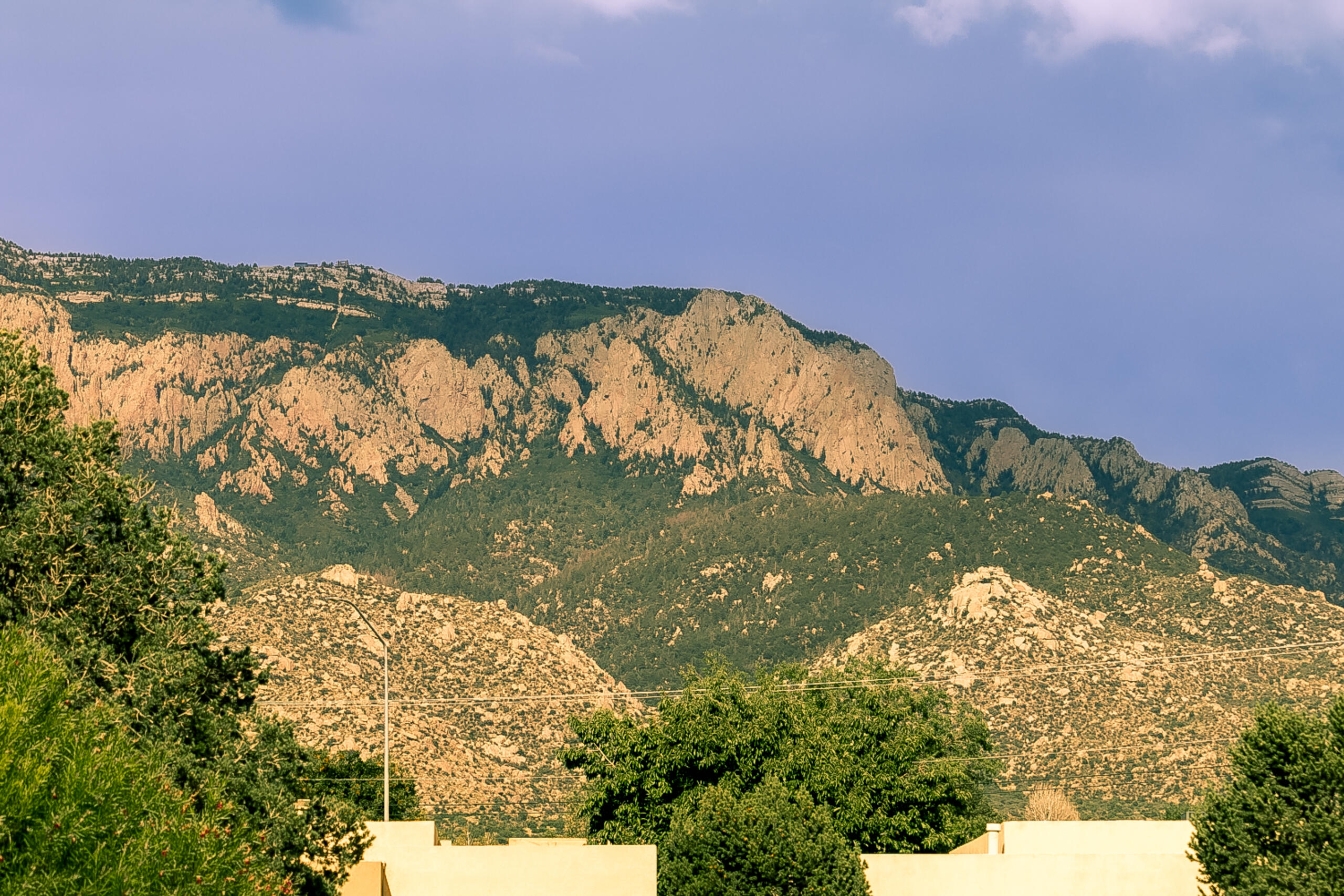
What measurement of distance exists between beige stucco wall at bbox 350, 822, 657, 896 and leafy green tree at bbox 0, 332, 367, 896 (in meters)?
2.10

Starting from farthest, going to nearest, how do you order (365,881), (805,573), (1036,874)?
(805,573)
(1036,874)
(365,881)

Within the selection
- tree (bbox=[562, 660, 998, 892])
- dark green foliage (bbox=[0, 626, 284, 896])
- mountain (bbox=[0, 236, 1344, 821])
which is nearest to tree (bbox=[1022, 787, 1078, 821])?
mountain (bbox=[0, 236, 1344, 821])

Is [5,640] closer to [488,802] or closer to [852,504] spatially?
[488,802]

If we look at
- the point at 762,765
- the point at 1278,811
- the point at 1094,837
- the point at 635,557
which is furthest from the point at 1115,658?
the point at 1278,811

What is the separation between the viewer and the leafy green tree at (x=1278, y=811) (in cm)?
3841

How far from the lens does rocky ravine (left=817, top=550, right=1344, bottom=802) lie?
9256 cm

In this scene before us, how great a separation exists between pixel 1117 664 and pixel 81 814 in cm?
9556

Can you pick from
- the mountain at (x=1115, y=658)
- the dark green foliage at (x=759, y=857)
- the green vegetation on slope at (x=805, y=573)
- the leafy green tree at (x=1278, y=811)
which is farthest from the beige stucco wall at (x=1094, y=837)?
the green vegetation on slope at (x=805, y=573)

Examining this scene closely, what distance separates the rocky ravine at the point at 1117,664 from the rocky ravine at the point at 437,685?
73.6 feet

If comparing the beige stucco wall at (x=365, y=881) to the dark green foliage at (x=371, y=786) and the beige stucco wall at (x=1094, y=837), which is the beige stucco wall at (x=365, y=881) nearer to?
the dark green foliage at (x=371, y=786)

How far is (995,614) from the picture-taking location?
116562 mm

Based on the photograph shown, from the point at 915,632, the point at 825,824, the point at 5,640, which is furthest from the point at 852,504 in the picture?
the point at 5,640

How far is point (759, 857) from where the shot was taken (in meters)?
39.1

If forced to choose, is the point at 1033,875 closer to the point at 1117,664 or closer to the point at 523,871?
the point at 523,871
